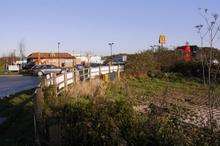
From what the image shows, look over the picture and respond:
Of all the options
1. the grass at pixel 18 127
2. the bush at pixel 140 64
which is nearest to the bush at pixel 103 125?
the grass at pixel 18 127

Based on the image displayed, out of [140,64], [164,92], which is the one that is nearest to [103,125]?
[164,92]

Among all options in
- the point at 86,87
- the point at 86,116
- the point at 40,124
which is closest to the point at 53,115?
the point at 40,124

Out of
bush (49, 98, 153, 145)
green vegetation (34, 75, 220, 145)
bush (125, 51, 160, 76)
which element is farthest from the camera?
bush (125, 51, 160, 76)

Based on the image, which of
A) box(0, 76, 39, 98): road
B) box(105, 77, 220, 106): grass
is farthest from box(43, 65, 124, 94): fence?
box(0, 76, 39, 98): road

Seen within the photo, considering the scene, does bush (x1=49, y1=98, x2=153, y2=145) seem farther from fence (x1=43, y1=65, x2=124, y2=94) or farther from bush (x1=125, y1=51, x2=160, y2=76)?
bush (x1=125, y1=51, x2=160, y2=76)

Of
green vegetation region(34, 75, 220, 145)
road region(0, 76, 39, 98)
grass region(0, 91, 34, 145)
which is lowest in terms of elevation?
road region(0, 76, 39, 98)

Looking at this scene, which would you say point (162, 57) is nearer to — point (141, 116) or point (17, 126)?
point (17, 126)

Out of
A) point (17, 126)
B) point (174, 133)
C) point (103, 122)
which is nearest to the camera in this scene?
point (174, 133)

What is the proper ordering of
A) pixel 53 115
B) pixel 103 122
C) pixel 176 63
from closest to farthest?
pixel 103 122
pixel 53 115
pixel 176 63

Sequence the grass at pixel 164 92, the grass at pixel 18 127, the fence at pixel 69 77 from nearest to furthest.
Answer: the grass at pixel 18 127 → the fence at pixel 69 77 → the grass at pixel 164 92

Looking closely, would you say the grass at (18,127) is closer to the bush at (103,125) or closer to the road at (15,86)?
the bush at (103,125)

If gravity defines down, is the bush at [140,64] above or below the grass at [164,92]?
above

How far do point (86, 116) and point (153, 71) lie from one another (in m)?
31.5

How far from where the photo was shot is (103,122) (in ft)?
40.0
